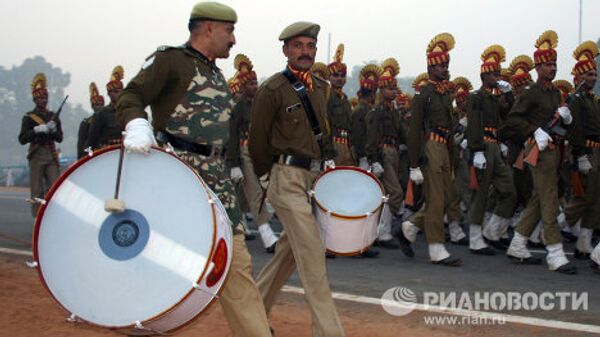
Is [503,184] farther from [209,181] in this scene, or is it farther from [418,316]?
[209,181]

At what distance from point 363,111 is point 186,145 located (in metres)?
7.53

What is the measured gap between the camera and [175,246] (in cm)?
320

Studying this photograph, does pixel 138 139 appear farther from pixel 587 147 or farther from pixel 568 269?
pixel 587 147

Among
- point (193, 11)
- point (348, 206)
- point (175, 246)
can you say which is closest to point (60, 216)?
point (175, 246)

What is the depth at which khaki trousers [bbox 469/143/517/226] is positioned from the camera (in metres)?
9.47

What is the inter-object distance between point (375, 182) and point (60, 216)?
2.94 meters

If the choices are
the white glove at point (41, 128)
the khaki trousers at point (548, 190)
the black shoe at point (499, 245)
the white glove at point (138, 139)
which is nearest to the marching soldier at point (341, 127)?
the black shoe at point (499, 245)

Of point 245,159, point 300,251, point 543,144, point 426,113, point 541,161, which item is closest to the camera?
point 300,251

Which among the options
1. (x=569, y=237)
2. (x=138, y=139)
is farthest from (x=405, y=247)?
(x=138, y=139)

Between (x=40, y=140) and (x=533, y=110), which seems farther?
(x=40, y=140)

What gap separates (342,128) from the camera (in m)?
10.1

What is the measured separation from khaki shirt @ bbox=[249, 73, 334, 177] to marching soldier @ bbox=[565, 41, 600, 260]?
14.5ft

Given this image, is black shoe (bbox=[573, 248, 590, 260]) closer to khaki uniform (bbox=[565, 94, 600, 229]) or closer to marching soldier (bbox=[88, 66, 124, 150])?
khaki uniform (bbox=[565, 94, 600, 229])

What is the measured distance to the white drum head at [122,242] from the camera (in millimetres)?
3141
